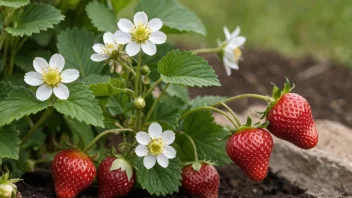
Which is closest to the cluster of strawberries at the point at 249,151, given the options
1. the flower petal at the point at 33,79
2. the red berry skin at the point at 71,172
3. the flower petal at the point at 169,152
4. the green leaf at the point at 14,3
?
the red berry skin at the point at 71,172

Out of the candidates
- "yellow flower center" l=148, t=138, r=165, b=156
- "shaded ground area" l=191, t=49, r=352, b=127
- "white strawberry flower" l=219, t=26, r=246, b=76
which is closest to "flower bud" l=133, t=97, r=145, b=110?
"yellow flower center" l=148, t=138, r=165, b=156

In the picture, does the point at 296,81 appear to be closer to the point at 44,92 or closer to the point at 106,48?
the point at 106,48

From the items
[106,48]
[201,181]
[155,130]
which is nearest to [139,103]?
[155,130]

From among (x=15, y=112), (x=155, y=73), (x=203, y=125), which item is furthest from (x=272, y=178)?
(x=15, y=112)

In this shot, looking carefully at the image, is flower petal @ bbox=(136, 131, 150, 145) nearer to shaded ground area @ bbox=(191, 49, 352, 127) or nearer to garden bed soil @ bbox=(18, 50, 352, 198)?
garden bed soil @ bbox=(18, 50, 352, 198)

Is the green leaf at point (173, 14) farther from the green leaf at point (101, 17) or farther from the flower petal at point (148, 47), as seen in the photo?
the flower petal at point (148, 47)

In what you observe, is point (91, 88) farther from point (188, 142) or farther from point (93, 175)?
point (188, 142)
